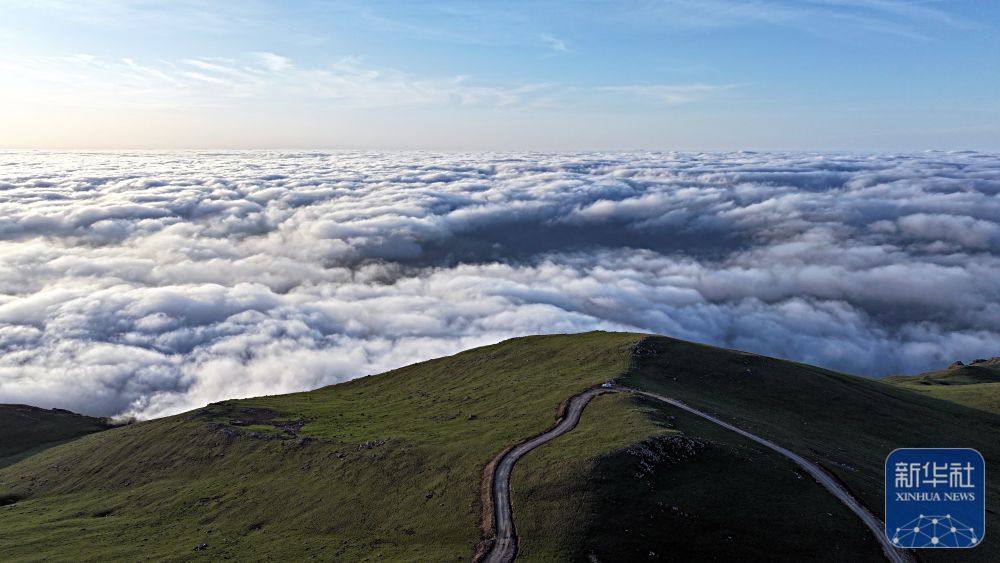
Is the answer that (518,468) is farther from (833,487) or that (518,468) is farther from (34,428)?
(34,428)

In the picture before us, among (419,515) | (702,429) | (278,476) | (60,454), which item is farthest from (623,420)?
(60,454)

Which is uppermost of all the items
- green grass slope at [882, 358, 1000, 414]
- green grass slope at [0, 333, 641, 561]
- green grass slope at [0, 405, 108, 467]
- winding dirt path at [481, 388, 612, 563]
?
winding dirt path at [481, 388, 612, 563]

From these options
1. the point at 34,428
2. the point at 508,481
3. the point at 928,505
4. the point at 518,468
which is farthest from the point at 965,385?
the point at 34,428

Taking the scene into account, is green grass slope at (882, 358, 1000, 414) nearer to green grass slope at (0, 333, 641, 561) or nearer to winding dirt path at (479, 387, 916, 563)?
green grass slope at (0, 333, 641, 561)

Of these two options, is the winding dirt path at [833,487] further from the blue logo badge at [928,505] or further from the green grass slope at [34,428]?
the green grass slope at [34,428]

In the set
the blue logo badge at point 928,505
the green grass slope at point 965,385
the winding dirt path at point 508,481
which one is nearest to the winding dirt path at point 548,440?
the winding dirt path at point 508,481

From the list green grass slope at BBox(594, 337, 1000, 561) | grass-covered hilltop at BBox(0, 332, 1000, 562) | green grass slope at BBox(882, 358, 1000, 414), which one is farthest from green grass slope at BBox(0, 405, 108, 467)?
green grass slope at BBox(882, 358, 1000, 414)

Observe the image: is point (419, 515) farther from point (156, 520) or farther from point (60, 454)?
point (60, 454)
